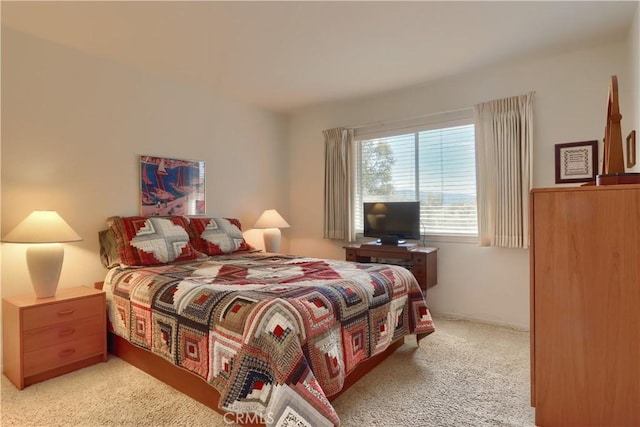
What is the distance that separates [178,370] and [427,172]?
10.1 ft

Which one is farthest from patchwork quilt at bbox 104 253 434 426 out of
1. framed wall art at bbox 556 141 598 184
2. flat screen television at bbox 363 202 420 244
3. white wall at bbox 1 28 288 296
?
framed wall art at bbox 556 141 598 184

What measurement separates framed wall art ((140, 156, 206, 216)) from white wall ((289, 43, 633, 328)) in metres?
1.86

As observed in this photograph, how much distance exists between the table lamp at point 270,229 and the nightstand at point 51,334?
185cm

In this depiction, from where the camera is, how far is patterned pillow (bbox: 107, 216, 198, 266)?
2.77 meters

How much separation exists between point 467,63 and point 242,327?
307 centimetres

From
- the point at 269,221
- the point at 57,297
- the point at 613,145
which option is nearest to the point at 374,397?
the point at 613,145

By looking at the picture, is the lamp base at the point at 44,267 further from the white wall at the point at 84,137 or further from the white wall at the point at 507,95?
the white wall at the point at 507,95

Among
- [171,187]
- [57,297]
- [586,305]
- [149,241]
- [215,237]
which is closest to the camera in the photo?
[586,305]

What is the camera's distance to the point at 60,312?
234 centimetres

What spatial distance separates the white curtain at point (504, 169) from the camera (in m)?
3.19

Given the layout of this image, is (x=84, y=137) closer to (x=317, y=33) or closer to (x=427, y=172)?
(x=317, y=33)

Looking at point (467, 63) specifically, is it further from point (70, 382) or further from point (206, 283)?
point (70, 382)

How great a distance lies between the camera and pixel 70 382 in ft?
7.40

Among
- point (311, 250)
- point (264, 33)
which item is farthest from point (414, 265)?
point (264, 33)
